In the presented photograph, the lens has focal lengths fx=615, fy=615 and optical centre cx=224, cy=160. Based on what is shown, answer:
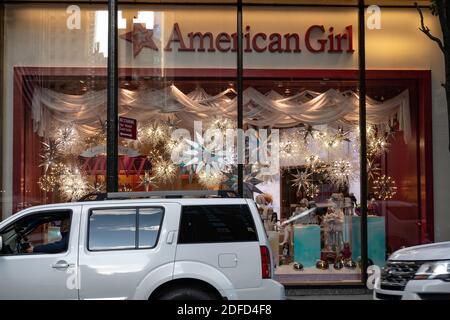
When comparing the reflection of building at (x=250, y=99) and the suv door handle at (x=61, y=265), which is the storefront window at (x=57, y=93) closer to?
the reflection of building at (x=250, y=99)

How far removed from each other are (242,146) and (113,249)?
5662 mm

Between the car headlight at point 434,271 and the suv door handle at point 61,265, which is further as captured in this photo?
the suv door handle at point 61,265

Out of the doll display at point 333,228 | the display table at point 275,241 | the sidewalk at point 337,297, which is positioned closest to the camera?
the sidewalk at point 337,297

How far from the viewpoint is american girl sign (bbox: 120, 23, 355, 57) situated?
1220cm

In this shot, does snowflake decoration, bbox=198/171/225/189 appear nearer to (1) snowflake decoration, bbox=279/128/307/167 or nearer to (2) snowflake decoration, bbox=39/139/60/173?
(1) snowflake decoration, bbox=279/128/307/167

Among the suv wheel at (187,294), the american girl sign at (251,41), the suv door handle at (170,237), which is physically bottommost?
the suv wheel at (187,294)

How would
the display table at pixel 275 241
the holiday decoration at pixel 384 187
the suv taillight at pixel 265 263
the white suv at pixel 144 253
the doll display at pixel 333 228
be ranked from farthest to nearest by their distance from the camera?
1. the holiday decoration at pixel 384 187
2. the doll display at pixel 333 228
3. the display table at pixel 275 241
4. the suv taillight at pixel 265 263
5. the white suv at pixel 144 253

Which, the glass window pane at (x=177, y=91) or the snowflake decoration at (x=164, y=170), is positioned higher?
the glass window pane at (x=177, y=91)

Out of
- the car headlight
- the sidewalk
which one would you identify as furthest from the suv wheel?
the sidewalk

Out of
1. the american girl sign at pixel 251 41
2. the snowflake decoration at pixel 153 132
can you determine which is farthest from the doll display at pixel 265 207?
the american girl sign at pixel 251 41

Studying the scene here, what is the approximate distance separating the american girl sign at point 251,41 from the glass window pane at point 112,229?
5.93 meters

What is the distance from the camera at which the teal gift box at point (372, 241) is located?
11.9m

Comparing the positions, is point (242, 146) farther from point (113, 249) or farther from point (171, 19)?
point (113, 249)

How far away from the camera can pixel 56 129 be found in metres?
12.2
